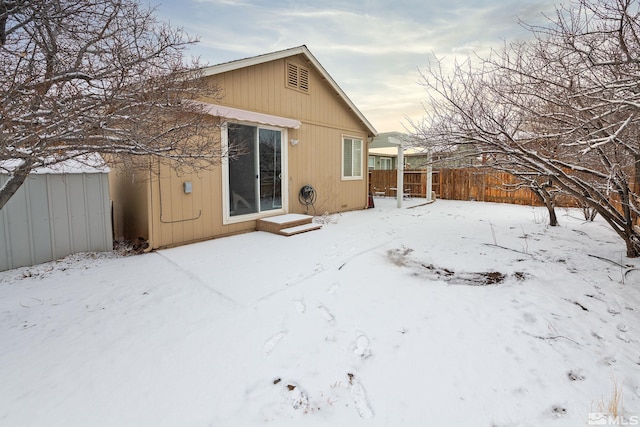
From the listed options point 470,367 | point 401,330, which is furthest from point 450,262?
point 470,367

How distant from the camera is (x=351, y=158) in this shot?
388 inches

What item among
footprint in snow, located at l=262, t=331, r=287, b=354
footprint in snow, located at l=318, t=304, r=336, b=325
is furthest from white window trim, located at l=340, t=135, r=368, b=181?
footprint in snow, located at l=262, t=331, r=287, b=354

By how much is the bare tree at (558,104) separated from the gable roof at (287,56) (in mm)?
3416

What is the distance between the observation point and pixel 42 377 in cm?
221

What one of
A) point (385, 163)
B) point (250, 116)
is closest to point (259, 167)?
point (250, 116)

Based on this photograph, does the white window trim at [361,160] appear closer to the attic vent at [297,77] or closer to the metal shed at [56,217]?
the attic vent at [297,77]

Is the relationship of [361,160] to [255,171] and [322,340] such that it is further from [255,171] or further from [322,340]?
[322,340]

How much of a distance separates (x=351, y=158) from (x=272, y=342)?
789 centimetres

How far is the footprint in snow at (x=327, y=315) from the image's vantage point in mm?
2905

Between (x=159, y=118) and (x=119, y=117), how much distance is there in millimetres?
587

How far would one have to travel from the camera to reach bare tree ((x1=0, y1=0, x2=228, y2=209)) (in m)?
2.08

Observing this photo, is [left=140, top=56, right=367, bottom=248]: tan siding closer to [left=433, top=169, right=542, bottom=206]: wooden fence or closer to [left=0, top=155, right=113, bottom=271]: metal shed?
[left=0, top=155, right=113, bottom=271]: metal shed

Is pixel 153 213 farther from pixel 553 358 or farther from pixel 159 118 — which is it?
pixel 553 358

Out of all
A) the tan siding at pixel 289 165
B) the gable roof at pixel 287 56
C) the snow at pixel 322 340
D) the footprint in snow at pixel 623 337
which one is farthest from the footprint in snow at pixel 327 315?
the tan siding at pixel 289 165
